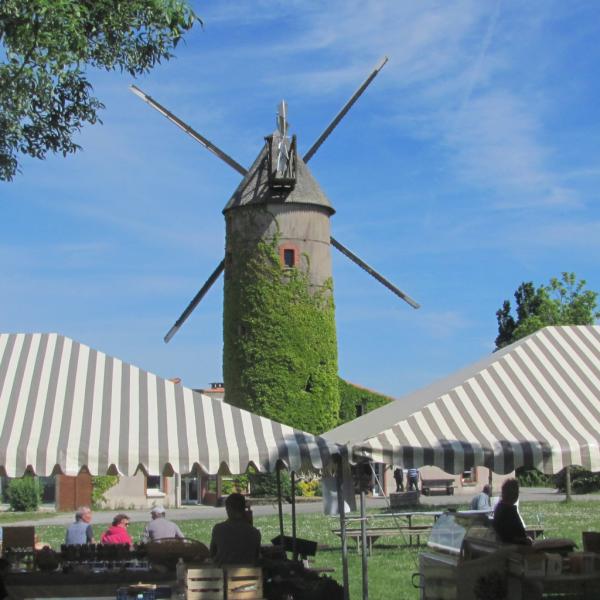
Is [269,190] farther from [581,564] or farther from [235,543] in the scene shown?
[581,564]

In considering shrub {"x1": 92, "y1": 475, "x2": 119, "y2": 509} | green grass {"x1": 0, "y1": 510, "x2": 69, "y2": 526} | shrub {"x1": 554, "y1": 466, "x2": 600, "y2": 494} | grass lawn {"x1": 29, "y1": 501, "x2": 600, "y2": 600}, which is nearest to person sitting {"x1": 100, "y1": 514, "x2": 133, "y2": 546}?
grass lawn {"x1": 29, "y1": 501, "x2": 600, "y2": 600}

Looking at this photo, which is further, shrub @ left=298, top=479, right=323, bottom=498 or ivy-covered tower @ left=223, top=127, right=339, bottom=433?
shrub @ left=298, top=479, right=323, bottom=498

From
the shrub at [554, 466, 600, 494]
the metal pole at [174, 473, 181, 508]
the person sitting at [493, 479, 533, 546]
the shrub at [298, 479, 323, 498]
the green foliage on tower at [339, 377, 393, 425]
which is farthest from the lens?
the green foliage on tower at [339, 377, 393, 425]

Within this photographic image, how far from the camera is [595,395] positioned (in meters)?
10.4

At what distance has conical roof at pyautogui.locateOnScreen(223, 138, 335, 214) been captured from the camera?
40.4 metres

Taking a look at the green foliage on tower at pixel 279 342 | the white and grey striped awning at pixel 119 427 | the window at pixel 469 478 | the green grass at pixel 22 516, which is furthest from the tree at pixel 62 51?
the window at pixel 469 478

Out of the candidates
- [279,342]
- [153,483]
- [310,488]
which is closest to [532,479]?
[310,488]

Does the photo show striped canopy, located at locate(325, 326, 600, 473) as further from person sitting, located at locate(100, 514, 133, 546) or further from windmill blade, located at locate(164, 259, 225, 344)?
windmill blade, located at locate(164, 259, 225, 344)

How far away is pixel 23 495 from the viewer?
130 feet

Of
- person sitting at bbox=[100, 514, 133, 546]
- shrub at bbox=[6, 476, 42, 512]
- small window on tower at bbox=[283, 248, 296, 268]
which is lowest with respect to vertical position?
person sitting at bbox=[100, 514, 133, 546]

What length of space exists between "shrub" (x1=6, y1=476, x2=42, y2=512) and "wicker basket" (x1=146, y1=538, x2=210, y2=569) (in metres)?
30.3

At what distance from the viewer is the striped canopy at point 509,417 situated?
9.28m

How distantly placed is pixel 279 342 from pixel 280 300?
1.52 metres

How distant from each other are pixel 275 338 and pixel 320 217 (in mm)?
5070
